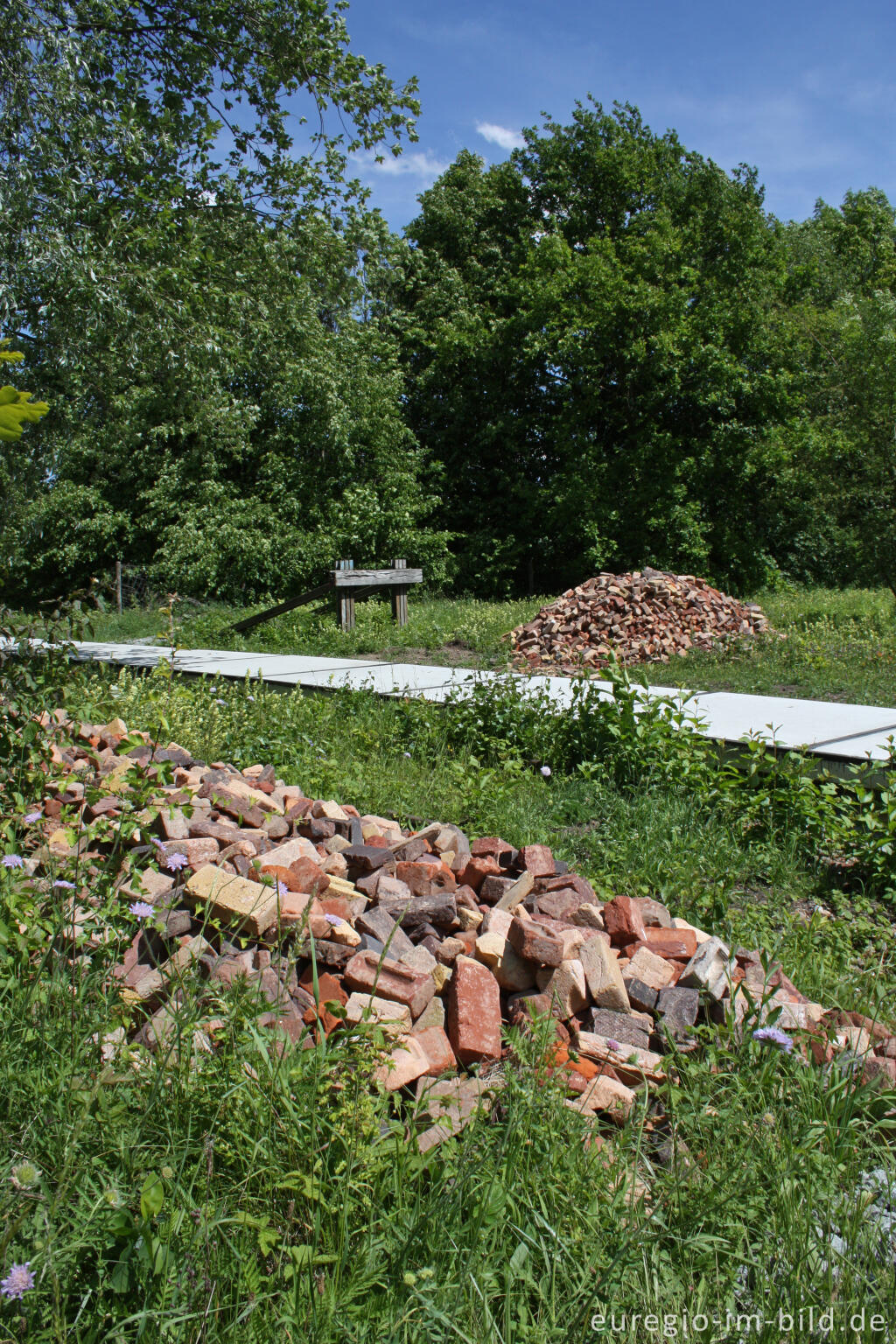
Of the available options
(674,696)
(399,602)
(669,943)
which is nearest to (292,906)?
(669,943)

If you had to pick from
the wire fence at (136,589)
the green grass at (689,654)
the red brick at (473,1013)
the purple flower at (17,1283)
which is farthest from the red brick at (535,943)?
the wire fence at (136,589)

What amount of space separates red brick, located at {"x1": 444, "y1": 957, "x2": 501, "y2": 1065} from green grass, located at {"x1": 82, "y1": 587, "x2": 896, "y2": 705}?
3458mm

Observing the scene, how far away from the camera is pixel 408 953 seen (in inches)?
88.9

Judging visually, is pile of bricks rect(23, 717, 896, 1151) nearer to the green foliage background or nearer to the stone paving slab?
the stone paving slab

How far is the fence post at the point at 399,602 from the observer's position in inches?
463

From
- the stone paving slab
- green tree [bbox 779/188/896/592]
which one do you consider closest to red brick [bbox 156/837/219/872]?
the stone paving slab

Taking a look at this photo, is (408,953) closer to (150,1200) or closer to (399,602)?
(150,1200)

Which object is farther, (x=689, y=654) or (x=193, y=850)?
(x=689, y=654)

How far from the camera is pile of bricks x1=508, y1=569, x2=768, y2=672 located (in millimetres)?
8977

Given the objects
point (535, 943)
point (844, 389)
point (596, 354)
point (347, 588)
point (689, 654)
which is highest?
point (596, 354)

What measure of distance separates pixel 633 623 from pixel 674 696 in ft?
14.7

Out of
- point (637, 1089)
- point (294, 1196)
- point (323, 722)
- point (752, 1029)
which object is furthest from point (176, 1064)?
point (323, 722)

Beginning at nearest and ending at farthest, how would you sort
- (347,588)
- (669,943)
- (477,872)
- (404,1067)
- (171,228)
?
(404,1067) → (669,943) → (477,872) → (171,228) → (347,588)

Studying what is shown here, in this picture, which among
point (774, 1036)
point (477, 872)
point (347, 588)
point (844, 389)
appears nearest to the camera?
point (774, 1036)
